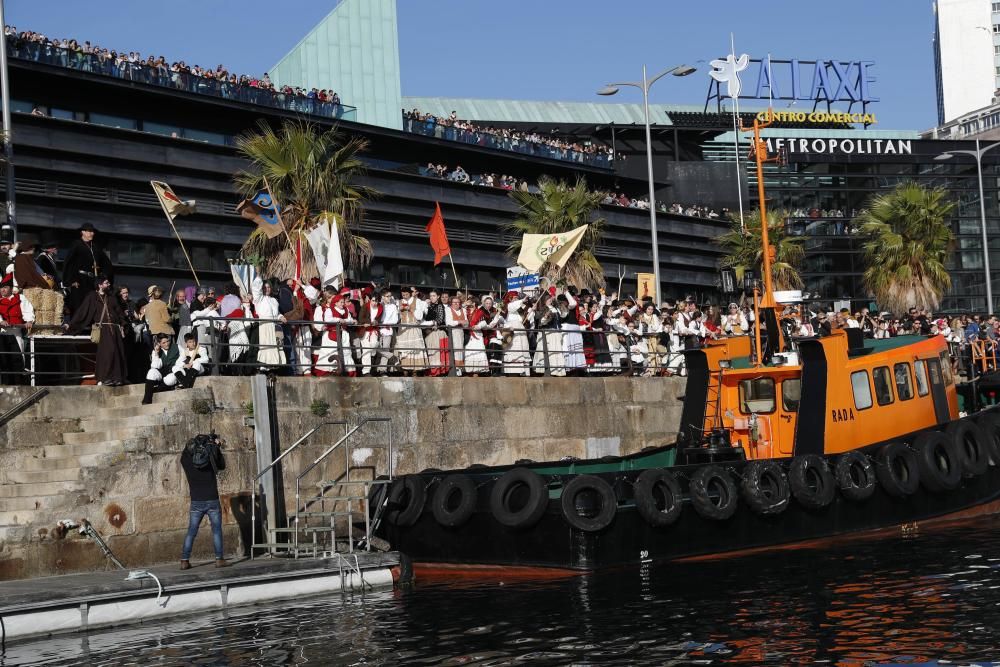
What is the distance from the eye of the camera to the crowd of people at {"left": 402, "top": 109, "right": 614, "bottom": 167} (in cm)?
4772

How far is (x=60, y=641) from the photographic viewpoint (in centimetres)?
1318

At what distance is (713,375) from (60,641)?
36.0 feet

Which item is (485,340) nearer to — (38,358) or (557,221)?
(38,358)

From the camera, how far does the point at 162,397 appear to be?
17594mm

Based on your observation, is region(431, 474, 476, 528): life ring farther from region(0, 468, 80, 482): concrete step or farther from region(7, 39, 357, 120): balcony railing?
region(7, 39, 357, 120): balcony railing

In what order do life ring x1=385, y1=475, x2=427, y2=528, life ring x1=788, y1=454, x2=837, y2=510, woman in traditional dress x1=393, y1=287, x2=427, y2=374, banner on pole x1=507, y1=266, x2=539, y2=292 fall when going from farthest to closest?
banner on pole x1=507, y1=266, x2=539, y2=292, woman in traditional dress x1=393, y1=287, x2=427, y2=374, life ring x1=788, y1=454, x2=837, y2=510, life ring x1=385, y1=475, x2=427, y2=528

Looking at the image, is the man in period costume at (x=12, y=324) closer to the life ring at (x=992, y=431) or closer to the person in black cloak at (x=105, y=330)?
the person in black cloak at (x=105, y=330)

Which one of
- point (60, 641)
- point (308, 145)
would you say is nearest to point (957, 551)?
point (60, 641)

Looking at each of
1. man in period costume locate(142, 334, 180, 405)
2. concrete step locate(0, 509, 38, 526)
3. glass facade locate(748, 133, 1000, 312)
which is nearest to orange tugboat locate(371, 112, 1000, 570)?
man in period costume locate(142, 334, 180, 405)

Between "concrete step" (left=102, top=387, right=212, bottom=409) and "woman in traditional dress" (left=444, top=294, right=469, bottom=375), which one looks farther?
"woman in traditional dress" (left=444, top=294, right=469, bottom=375)

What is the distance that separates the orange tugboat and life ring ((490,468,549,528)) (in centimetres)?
2

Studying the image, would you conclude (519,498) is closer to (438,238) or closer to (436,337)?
(436,337)

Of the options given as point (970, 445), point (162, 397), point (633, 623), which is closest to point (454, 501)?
point (162, 397)

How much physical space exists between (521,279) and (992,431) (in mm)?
9282
